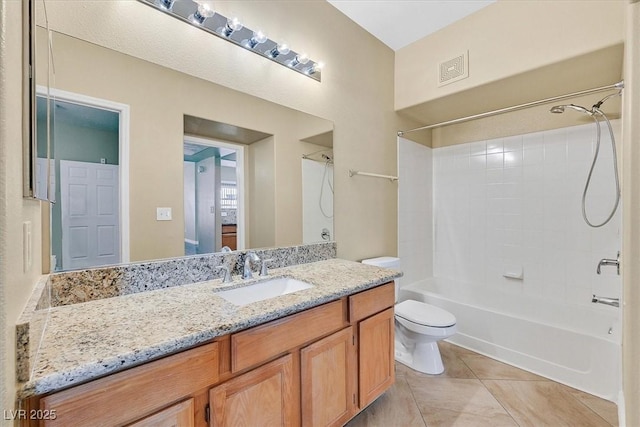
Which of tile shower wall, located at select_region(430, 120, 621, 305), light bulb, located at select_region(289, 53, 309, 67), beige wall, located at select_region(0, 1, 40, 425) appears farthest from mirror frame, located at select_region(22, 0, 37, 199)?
tile shower wall, located at select_region(430, 120, 621, 305)

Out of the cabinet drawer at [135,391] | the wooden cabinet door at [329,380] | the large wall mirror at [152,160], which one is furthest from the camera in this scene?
the wooden cabinet door at [329,380]

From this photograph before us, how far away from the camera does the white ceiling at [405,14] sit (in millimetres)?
2030

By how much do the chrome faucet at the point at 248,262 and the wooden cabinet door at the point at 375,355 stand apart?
0.64 meters

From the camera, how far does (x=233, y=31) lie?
154 cm

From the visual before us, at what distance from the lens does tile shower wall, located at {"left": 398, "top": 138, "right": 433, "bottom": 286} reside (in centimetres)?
282

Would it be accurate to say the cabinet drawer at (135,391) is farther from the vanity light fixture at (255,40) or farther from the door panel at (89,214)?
the vanity light fixture at (255,40)

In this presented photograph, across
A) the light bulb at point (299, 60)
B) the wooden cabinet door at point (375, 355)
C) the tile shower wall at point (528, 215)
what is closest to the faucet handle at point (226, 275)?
the wooden cabinet door at point (375, 355)

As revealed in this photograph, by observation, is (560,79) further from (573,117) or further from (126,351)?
(126,351)

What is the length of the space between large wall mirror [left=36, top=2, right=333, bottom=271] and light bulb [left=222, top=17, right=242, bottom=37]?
1.01ft

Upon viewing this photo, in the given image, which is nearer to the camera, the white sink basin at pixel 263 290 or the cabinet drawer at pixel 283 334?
the cabinet drawer at pixel 283 334

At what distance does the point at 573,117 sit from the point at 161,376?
3341 mm

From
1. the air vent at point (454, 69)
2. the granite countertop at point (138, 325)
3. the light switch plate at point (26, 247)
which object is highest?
the air vent at point (454, 69)

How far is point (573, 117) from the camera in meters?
2.41

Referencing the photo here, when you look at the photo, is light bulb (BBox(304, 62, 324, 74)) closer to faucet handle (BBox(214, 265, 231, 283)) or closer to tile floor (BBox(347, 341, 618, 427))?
faucet handle (BBox(214, 265, 231, 283))
